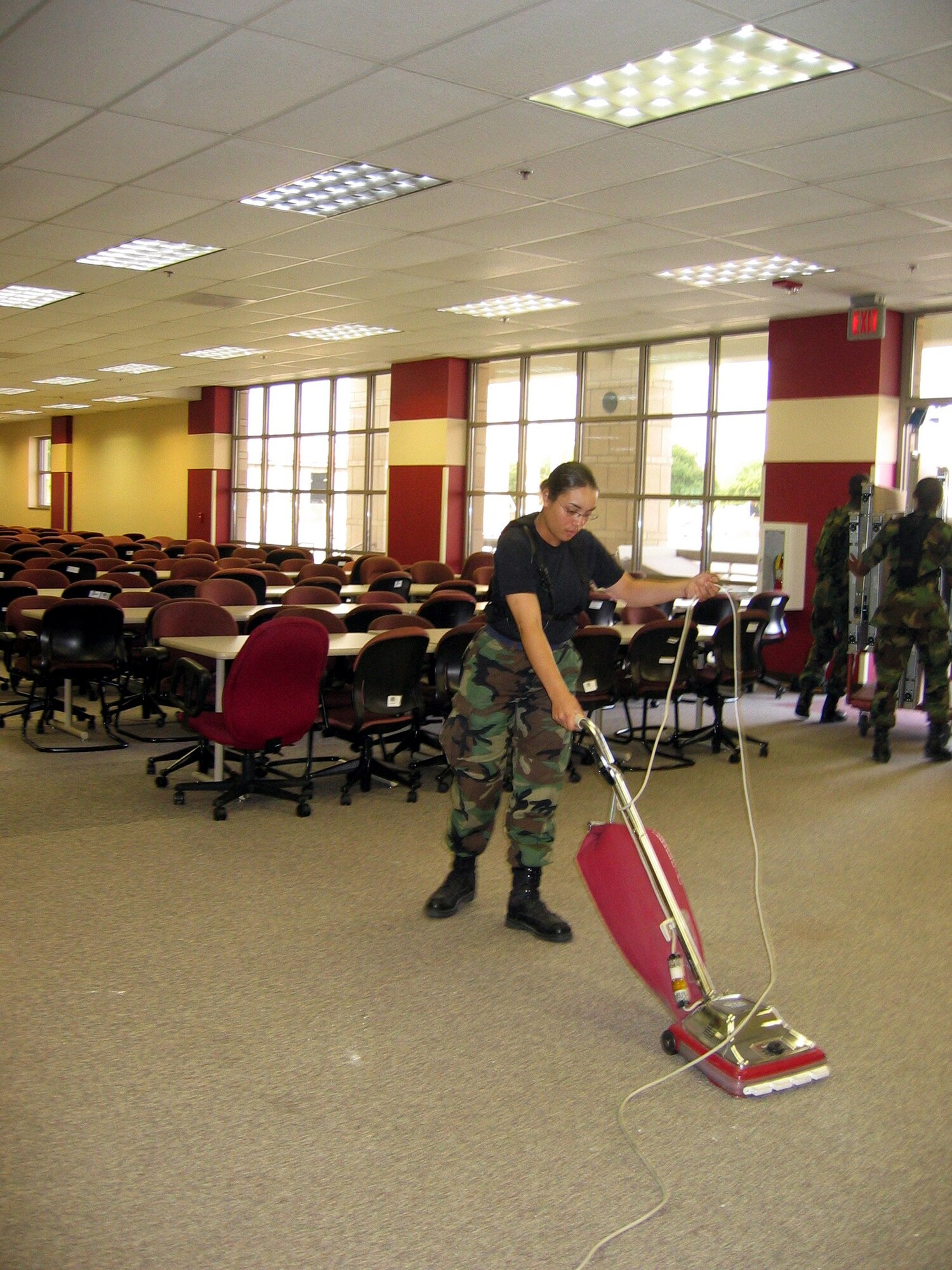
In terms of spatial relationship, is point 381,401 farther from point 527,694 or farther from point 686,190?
point 527,694

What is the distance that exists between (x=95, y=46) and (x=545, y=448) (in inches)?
371

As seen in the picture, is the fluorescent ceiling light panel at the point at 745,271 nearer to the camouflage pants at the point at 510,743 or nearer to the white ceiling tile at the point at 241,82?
the white ceiling tile at the point at 241,82

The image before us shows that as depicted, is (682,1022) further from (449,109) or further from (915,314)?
(915,314)

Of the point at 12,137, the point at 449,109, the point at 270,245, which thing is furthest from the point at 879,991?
the point at 270,245

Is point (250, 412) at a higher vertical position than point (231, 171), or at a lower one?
lower

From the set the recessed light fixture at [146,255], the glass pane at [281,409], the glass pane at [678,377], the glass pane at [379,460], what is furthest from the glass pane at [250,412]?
the recessed light fixture at [146,255]

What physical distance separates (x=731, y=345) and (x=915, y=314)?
2026 mm

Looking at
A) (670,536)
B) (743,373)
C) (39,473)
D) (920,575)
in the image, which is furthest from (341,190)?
(39,473)

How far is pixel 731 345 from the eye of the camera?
11367 mm

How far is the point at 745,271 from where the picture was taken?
8445mm

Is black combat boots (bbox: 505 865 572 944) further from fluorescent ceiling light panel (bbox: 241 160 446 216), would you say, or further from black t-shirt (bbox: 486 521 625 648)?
fluorescent ceiling light panel (bbox: 241 160 446 216)

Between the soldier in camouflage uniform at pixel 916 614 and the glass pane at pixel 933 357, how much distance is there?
298cm

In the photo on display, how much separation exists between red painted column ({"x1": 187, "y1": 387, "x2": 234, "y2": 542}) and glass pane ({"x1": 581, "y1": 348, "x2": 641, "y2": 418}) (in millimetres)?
8508

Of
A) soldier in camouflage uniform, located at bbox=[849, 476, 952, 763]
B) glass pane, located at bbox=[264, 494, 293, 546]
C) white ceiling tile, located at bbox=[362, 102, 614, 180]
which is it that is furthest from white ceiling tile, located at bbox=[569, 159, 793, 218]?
glass pane, located at bbox=[264, 494, 293, 546]
